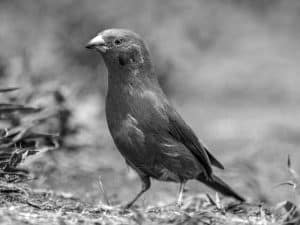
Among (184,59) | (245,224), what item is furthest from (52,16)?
(245,224)

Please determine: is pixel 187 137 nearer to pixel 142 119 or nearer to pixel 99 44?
pixel 142 119

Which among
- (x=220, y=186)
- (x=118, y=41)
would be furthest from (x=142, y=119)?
(x=220, y=186)

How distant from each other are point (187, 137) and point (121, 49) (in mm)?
772

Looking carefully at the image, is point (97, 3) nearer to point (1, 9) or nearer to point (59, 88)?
point (1, 9)

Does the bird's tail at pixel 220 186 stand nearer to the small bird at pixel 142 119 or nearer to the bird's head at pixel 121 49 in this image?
the small bird at pixel 142 119

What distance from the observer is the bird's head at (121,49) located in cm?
484

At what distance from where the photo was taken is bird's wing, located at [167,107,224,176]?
4.87m

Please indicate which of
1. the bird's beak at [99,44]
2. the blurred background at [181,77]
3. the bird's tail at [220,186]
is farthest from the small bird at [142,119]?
the blurred background at [181,77]

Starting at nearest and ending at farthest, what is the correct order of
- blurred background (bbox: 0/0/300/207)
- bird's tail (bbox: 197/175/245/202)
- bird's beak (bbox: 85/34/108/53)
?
bird's beak (bbox: 85/34/108/53) < bird's tail (bbox: 197/175/245/202) < blurred background (bbox: 0/0/300/207)

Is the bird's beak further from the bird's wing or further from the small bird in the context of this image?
the bird's wing

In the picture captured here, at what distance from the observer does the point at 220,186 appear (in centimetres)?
559

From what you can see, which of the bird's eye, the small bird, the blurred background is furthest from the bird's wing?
the blurred background

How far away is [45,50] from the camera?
909 centimetres

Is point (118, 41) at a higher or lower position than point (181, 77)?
higher
